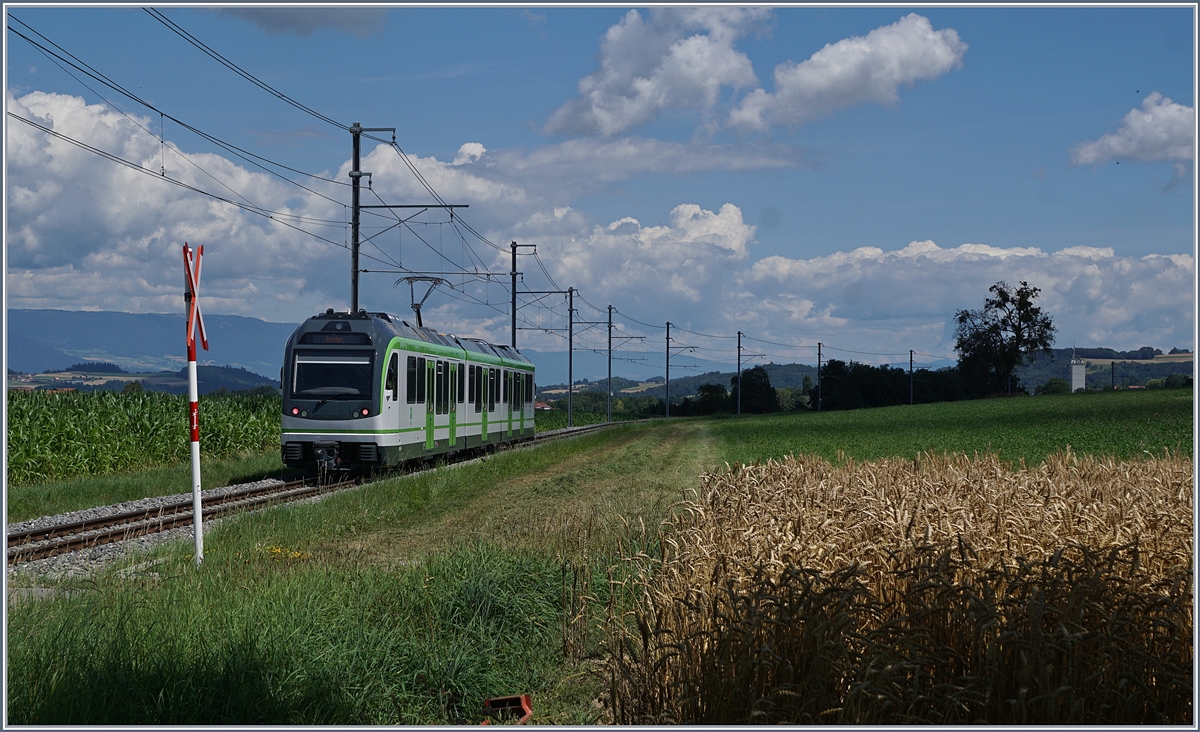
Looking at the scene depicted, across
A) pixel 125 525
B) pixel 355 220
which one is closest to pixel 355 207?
pixel 355 220

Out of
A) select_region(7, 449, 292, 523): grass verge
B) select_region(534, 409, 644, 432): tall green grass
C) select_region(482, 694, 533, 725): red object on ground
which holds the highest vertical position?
select_region(482, 694, 533, 725): red object on ground

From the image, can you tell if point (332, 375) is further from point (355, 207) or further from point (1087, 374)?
point (1087, 374)

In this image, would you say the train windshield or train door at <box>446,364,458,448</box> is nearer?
the train windshield

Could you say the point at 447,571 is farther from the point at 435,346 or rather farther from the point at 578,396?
the point at 578,396

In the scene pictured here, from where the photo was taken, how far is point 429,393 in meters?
24.9

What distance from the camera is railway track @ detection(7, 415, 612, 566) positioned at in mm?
12156

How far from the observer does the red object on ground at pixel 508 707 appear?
5973 millimetres

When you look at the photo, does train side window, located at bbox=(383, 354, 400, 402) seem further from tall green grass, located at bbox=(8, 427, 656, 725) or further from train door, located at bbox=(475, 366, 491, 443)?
tall green grass, located at bbox=(8, 427, 656, 725)

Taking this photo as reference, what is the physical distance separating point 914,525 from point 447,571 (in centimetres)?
407

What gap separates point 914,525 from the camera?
633 centimetres

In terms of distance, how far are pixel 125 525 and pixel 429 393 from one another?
11.1 m

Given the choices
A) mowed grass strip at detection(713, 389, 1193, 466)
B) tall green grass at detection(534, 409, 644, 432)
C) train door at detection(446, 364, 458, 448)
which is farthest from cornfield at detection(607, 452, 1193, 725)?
tall green grass at detection(534, 409, 644, 432)

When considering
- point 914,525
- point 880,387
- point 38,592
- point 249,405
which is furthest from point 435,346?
point 880,387

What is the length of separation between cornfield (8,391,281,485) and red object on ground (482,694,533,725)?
58.6 ft
